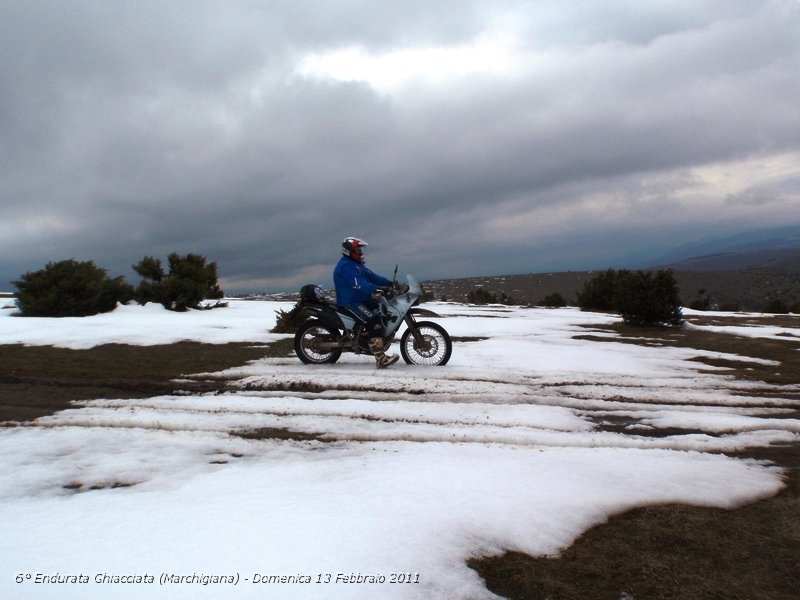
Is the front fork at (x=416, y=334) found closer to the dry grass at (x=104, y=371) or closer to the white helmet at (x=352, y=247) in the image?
the white helmet at (x=352, y=247)

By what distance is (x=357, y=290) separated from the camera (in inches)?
314

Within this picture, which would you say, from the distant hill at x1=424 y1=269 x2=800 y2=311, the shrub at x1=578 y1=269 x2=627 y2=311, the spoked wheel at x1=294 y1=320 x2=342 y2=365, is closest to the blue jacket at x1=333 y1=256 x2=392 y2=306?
the spoked wheel at x1=294 y1=320 x2=342 y2=365

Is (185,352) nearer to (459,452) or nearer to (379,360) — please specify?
(379,360)

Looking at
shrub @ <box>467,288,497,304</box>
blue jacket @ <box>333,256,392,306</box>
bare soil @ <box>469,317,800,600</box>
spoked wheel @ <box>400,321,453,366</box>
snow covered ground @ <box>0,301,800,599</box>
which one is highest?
blue jacket @ <box>333,256,392,306</box>

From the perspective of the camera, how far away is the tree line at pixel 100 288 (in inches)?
579

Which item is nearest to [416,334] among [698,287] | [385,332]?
[385,332]

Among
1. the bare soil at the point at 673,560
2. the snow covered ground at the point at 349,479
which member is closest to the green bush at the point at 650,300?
the snow covered ground at the point at 349,479

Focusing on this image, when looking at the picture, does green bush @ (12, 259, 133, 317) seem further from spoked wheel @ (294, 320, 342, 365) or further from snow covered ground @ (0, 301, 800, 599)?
snow covered ground @ (0, 301, 800, 599)

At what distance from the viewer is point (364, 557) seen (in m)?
2.40

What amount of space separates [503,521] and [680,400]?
400cm

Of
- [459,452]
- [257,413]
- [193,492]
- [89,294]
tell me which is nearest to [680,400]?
[459,452]

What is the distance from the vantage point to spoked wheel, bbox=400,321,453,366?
798cm

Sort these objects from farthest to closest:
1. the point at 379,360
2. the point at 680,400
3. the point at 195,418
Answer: the point at 379,360 → the point at 680,400 → the point at 195,418

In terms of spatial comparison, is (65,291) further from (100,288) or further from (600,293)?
(600,293)
